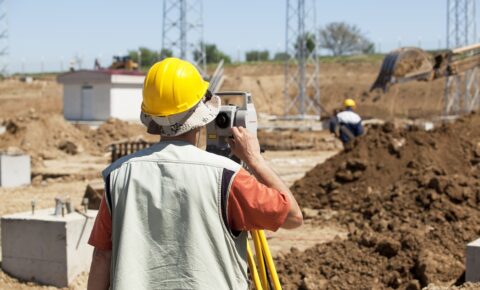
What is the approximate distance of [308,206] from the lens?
35.4 feet

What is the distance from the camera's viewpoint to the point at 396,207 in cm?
917

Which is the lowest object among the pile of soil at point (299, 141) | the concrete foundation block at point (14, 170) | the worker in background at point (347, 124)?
the pile of soil at point (299, 141)

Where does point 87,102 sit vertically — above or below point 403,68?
below

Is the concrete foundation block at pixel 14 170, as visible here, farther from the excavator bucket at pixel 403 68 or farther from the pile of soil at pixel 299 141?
the pile of soil at pixel 299 141

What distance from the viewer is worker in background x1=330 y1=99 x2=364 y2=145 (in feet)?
39.7

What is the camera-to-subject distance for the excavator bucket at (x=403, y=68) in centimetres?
1129

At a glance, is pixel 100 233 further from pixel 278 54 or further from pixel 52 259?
pixel 278 54

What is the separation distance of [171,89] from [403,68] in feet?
32.6

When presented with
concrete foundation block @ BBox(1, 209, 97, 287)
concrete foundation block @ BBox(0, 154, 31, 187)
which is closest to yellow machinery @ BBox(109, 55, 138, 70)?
concrete foundation block @ BBox(0, 154, 31, 187)

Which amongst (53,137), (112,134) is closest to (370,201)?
(53,137)

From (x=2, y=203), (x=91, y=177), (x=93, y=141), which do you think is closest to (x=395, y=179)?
(x=2, y=203)

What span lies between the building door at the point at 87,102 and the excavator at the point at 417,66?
24.8m

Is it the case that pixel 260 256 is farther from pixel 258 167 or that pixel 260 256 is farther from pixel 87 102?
pixel 87 102

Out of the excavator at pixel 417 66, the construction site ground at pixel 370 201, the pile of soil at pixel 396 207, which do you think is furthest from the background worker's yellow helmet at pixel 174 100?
the excavator at pixel 417 66
